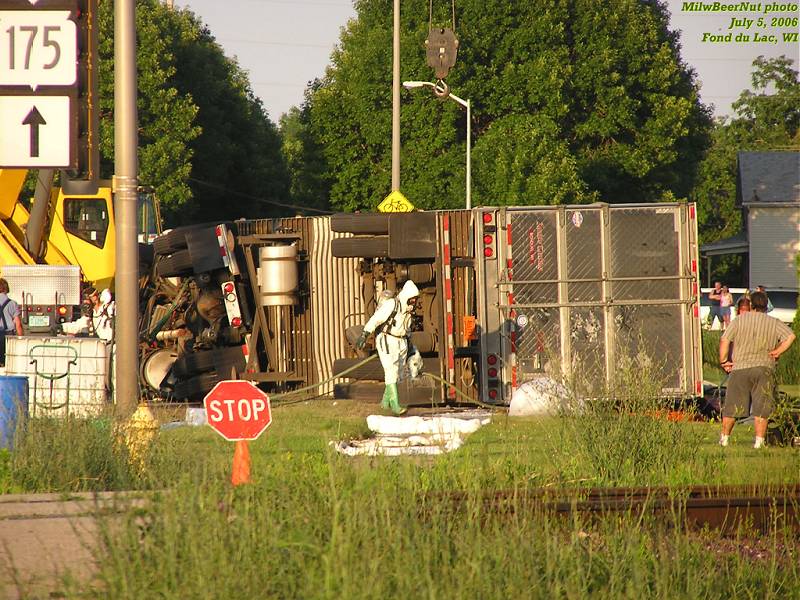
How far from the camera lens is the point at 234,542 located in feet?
20.0

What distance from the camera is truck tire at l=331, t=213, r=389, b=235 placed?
59.2 feet

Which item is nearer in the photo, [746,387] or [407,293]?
[746,387]

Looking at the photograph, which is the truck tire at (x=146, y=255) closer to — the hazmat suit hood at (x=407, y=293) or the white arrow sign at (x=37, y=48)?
the hazmat suit hood at (x=407, y=293)

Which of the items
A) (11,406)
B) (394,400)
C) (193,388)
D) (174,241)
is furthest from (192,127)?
(11,406)

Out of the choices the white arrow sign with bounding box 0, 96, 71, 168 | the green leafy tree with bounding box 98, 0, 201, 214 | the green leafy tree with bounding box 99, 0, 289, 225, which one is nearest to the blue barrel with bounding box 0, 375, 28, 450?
the white arrow sign with bounding box 0, 96, 71, 168

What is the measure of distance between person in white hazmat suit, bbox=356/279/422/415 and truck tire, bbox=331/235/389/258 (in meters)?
1.23

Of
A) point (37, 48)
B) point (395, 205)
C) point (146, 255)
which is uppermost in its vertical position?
point (37, 48)

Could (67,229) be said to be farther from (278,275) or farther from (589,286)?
(589,286)

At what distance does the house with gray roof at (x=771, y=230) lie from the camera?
175 feet

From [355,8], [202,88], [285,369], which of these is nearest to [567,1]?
[355,8]

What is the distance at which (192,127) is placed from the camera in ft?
179

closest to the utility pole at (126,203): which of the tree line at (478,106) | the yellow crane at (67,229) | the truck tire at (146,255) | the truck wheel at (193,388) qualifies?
the truck wheel at (193,388)

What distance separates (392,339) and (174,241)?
182 inches

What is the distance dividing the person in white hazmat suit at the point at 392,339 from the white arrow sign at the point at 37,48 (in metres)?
6.38
